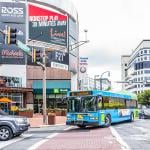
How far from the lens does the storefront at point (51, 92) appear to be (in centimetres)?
7719

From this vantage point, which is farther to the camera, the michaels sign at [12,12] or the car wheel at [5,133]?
the michaels sign at [12,12]

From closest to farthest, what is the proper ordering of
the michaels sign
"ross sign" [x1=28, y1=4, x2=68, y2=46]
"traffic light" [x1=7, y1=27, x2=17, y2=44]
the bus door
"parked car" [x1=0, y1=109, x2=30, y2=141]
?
"parked car" [x1=0, y1=109, x2=30, y2=141] < "traffic light" [x1=7, y1=27, x2=17, y2=44] < the bus door < the michaels sign < "ross sign" [x1=28, y1=4, x2=68, y2=46]

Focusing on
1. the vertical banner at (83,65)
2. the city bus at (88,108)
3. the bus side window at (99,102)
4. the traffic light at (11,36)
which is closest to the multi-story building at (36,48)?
the vertical banner at (83,65)

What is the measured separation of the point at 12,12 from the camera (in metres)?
75.9

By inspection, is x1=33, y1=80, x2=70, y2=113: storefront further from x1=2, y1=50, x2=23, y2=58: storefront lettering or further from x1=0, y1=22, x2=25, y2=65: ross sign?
x1=2, y1=50, x2=23, y2=58: storefront lettering

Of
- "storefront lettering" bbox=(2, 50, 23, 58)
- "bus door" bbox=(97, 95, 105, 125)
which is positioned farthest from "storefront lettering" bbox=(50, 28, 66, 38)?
"bus door" bbox=(97, 95, 105, 125)

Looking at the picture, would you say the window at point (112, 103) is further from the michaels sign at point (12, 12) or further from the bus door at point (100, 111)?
the michaels sign at point (12, 12)

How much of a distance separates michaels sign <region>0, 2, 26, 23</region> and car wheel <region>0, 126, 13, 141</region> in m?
52.5

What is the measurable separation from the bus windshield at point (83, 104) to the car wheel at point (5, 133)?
8699mm

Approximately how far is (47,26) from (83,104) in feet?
156

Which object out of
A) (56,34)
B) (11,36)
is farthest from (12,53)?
(11,36)

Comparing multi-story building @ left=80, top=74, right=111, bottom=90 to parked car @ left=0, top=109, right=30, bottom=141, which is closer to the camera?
parked car @ left=0, top=109, right=30, bottom=141

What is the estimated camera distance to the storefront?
3039 inches

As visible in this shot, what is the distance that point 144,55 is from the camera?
173125mm
